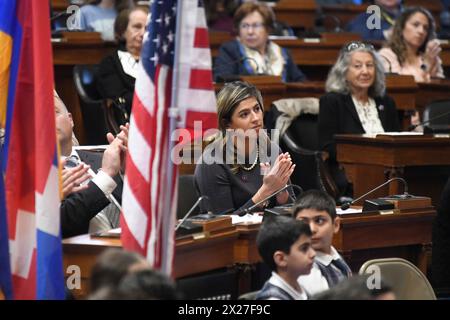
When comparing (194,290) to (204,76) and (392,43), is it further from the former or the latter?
(392,43)

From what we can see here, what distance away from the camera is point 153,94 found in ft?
15.2

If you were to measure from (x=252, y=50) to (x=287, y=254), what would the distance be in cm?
535

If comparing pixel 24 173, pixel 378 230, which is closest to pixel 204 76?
pixel 24 173

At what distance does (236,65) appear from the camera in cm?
970

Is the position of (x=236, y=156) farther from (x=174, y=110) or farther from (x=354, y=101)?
(x=354, y=101)

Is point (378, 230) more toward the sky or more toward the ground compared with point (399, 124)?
more toward the ground

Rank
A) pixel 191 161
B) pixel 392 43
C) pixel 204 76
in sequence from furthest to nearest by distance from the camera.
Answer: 1. pixel 392 43
2. pixel 191 161
3. pixel 204 76

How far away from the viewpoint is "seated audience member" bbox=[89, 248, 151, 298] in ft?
12.9

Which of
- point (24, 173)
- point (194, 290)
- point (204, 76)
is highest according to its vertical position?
point (204, 76)

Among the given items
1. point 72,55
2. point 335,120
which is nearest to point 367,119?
point 335,120

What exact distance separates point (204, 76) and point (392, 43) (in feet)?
18.9

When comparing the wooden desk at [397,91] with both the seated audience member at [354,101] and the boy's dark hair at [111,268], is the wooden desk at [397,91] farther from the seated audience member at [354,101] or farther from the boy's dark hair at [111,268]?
the boy's dark hair at [111,268]

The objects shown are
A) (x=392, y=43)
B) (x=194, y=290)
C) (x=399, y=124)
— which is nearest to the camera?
(x=194, y=290)

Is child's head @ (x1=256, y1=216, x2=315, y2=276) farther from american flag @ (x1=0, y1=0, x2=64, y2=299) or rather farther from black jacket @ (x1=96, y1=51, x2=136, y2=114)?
black jacket @ (x1=96, y1=51, x2=136, y2=114)
